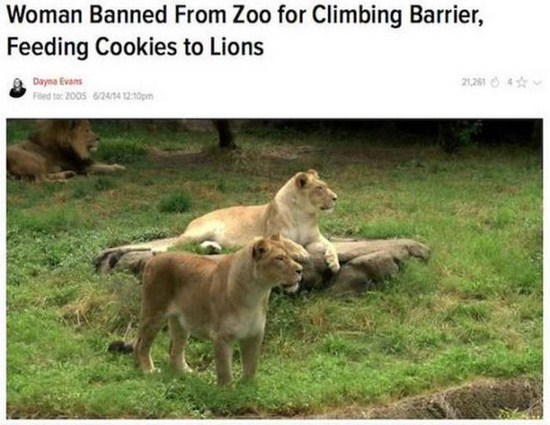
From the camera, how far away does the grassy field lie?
456 centimetres

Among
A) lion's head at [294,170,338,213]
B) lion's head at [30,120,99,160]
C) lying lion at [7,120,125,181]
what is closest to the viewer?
lion's head at [294,170,338,213]

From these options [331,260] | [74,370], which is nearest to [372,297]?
[331,260]

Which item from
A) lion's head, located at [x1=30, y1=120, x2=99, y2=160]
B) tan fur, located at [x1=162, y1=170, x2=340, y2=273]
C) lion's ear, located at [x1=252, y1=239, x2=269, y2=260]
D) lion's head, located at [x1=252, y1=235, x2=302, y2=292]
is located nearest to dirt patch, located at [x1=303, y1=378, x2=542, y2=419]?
lion's head, located at [x1=252, y1=235, x2=302, y2=292]

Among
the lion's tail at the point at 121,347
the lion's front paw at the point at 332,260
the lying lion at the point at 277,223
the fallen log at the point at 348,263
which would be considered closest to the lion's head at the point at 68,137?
the lying lion at the point at 277,223

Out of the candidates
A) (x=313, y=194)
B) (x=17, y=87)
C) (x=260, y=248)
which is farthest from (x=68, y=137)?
(x=260, y=248)

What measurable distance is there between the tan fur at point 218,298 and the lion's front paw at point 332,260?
35.4 inches

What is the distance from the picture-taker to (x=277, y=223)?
5879 mm

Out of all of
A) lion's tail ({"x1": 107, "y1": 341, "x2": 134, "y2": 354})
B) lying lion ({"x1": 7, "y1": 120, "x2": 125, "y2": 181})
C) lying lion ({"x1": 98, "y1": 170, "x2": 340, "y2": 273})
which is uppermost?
lying lion ({"x1": 7, "y1": 120, "x2": 125, "y2": 181})

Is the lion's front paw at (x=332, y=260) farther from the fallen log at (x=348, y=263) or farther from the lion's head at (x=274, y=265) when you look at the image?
the lion's head at (x=274, y=265)

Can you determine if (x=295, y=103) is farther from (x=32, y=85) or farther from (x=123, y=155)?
(x=123, y=155)

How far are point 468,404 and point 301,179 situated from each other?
160 cm

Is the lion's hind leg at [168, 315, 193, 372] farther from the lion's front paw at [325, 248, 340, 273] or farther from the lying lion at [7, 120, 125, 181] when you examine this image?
the lying lion at [7, 120, 125, 181]

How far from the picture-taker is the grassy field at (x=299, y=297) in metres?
4.56

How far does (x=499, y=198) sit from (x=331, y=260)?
2.10 meters
